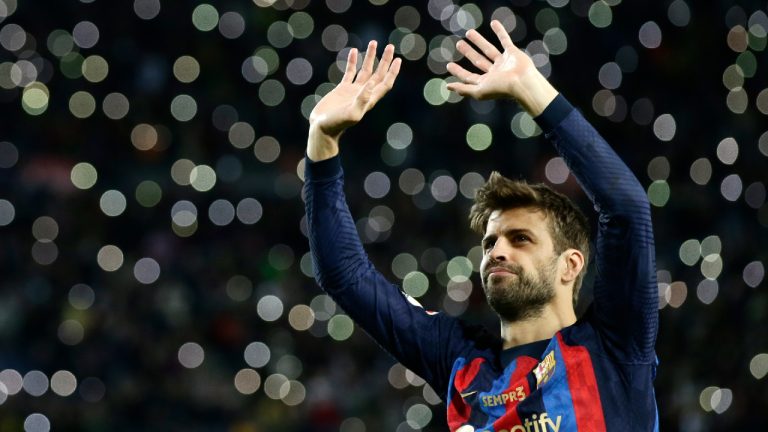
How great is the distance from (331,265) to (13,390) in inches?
262

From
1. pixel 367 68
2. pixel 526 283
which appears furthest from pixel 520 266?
pixel 367 68

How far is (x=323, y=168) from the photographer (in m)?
3.03

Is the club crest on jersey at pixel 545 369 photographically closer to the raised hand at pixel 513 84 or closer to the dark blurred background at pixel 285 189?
the raised hand at pixel 513 84

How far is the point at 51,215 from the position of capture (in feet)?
33.8

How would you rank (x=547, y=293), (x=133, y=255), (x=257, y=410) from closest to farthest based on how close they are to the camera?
1. (x=547, y=293)
2. (x=257, y=410)
3. (x=133, y=255)

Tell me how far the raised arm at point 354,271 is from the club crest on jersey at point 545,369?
321 mm

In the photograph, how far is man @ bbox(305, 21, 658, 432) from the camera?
8.75ft

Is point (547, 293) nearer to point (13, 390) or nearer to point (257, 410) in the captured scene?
point (257, 410)

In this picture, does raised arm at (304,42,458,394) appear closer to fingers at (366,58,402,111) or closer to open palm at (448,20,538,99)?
fingers at (366,58,402,111)

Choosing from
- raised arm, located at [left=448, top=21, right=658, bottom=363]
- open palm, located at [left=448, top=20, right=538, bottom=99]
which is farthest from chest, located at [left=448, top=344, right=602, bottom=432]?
open palm, located at [left=448, top=20, right=538, bottom=99]

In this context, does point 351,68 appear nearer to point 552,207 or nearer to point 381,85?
point 381,85

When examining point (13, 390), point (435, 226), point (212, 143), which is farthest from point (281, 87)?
point (13, 390)

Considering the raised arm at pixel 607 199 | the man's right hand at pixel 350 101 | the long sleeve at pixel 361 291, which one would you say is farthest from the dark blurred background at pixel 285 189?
the man's right hand at pixel 350 101

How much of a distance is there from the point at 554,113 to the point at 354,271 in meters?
0.75
